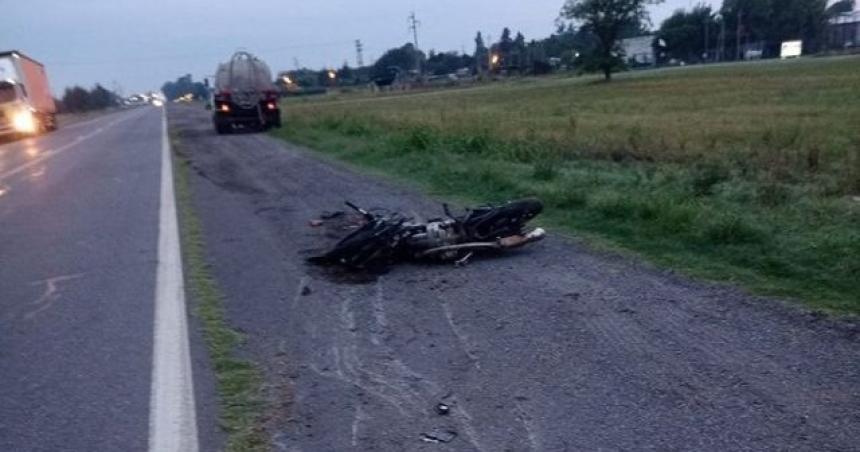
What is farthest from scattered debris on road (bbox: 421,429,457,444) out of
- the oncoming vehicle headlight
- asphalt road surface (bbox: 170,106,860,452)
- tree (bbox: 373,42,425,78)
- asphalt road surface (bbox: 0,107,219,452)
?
tree (bbox: 373,42,425,78)

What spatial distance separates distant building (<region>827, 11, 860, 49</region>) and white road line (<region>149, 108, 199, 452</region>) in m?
129

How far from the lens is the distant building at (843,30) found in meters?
121

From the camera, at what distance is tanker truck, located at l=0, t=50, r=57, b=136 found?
1470 inches

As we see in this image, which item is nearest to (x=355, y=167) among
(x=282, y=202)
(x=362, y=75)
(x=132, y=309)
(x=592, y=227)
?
(x=282, y=202)

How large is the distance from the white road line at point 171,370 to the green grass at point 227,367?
0.14 meters

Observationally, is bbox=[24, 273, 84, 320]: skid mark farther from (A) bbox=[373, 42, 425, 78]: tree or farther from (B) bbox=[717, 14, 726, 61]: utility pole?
(A) bbox=[373, 42, 425, 78]: tree

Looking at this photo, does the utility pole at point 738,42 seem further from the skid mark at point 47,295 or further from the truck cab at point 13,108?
the skid mark at point 47,295

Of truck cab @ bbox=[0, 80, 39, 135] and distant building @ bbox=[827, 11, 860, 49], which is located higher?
→ truck cab @ bbox=[0, 80, 39, 135]

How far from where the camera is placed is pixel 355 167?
17.0 meters

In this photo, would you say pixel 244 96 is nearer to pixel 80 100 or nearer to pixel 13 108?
pixel 13 108

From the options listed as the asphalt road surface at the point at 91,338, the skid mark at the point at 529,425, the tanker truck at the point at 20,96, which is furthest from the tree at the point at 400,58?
the skid mark at the point at 529,425

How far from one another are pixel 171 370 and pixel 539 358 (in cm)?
224

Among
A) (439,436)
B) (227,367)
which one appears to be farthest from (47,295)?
(439,436)

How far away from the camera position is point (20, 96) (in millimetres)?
38156
